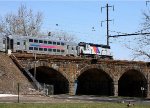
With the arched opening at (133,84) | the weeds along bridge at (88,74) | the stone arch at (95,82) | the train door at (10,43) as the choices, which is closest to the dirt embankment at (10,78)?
the weeds along bridge at (88,74)

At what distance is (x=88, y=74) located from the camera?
7475 cm

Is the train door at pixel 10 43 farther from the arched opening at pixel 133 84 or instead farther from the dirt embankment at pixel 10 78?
the arched opening at pixel 133 84

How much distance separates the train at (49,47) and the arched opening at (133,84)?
5746 mm

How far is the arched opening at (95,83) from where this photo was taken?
236ft

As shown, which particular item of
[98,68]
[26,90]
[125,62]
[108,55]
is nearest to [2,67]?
[26,90]

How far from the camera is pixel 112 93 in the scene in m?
71.0

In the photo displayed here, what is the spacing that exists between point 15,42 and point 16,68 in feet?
30.0

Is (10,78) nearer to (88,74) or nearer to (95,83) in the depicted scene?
(88,74)

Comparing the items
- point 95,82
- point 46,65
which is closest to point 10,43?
point 46,65

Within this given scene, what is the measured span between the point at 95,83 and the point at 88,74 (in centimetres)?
195

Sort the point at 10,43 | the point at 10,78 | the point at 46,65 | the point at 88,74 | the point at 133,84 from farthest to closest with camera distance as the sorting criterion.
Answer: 1. the point at 133,84
2. the point at 88,74
3. the point at 10,43
4. the point at 46,65
5. the point at 10,78

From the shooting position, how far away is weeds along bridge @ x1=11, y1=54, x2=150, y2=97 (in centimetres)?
5984

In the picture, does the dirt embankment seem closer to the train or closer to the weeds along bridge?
the weeds along bridge

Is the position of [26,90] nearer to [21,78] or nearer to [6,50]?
[21,78]
